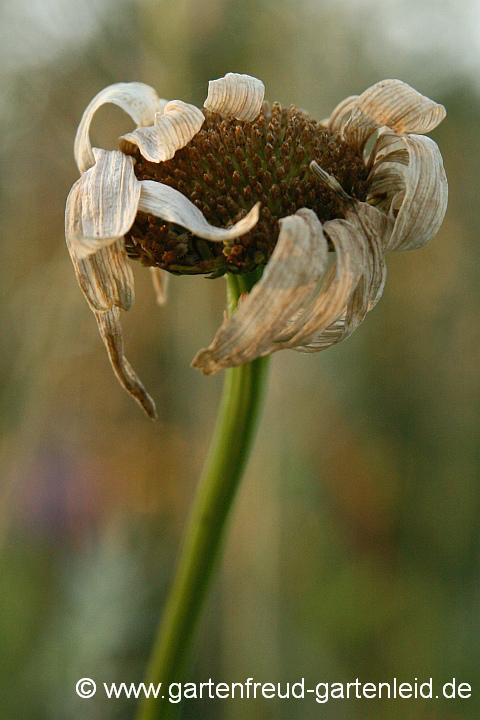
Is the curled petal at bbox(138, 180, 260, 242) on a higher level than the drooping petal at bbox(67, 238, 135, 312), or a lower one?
higher

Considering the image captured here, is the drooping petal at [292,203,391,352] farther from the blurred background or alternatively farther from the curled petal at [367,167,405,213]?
the blurred background

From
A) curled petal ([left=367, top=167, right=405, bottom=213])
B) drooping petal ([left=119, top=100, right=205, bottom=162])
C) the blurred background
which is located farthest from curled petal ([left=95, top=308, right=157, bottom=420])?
the blurred background

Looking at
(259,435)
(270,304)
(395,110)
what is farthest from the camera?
(259,435)

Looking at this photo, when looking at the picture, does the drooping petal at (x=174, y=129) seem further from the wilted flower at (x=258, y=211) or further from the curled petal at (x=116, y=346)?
the curled petal at (x=116, y=346)

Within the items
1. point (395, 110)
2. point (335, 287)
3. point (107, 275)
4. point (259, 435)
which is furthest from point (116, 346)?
point (259, 435)

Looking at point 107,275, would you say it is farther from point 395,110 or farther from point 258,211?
point 395,110

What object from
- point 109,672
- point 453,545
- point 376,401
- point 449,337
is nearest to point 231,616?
point 109,672

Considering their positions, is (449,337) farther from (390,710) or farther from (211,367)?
(211,367)
